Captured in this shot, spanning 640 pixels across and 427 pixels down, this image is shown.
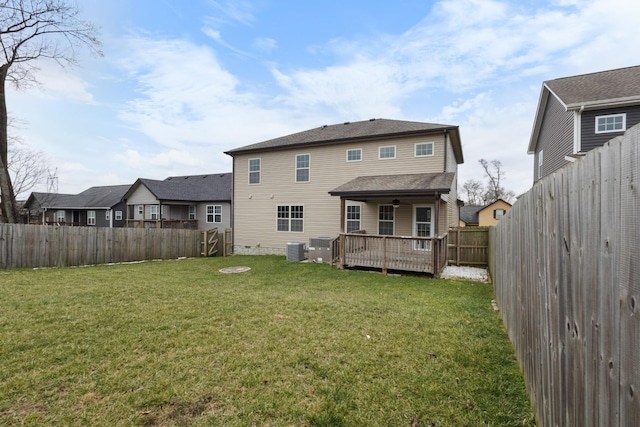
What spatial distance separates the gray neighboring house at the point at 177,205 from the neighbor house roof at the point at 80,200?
4.79m

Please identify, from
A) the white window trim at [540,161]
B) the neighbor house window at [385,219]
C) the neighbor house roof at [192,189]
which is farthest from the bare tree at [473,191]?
the neighbor house window at [385,219]

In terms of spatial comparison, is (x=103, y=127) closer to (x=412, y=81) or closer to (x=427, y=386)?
(x=412, y=81)

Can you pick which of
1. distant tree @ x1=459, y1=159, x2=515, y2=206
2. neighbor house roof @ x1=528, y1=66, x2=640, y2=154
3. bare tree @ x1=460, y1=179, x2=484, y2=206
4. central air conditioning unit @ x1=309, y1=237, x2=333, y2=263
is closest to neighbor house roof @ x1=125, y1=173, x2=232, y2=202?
central air conditioning unit @ x1=309, y1=237, x2=333, y2=263

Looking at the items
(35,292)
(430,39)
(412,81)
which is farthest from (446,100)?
(35,292)

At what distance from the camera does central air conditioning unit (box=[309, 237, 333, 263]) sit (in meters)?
12.4

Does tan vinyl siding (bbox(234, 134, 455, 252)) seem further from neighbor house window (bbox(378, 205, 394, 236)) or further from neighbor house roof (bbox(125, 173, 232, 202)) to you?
neighbor house roof (bbox(125, 173, 232, 202))

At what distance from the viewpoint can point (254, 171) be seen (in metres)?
16.4

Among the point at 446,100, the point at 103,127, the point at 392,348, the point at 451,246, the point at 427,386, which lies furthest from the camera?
the point at 103,127

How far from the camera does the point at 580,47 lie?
10688mm

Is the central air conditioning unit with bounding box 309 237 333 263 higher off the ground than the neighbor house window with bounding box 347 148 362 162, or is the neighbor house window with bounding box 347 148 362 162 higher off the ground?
the neighbor house window with bounding box 347 148 362 162

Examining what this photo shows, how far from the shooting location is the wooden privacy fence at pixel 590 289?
981mm

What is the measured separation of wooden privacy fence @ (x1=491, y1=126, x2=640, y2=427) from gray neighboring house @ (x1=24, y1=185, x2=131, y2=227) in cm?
3126

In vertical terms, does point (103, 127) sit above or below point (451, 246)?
above

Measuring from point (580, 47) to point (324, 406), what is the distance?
48.3ft
